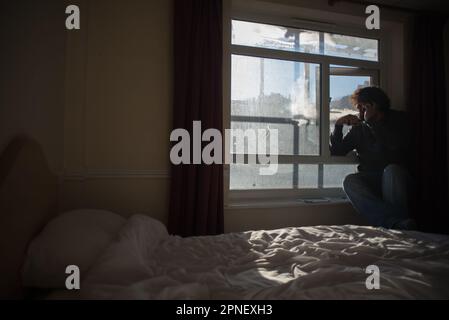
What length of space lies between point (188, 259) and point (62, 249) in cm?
49

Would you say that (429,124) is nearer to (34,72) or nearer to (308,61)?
(308,61)

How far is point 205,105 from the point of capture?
7.47 feet

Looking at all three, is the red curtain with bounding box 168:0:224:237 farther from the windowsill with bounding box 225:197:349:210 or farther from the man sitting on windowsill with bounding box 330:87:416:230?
the man sitting on windowsill with bounding box 330:87:416:230

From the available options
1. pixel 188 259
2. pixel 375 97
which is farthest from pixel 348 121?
pixel 188 259

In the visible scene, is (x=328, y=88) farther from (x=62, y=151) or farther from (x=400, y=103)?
(x=62, y=151)

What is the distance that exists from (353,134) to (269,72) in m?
1.05

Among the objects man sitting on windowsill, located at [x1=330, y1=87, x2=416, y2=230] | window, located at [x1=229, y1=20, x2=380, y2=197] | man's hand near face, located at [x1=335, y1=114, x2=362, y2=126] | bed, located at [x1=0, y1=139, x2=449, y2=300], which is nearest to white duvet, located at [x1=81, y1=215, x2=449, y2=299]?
bed, located at [x1=0, y1=139, x2=449, y2=300]

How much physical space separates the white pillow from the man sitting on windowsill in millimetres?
2061

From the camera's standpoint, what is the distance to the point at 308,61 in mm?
2832

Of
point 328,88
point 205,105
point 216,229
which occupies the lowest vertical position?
point 216,229

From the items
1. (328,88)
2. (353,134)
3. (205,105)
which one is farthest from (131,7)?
(353,134)

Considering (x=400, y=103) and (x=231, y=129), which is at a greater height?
(x=400, y=103)

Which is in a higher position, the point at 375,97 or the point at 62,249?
the point at 375,97
